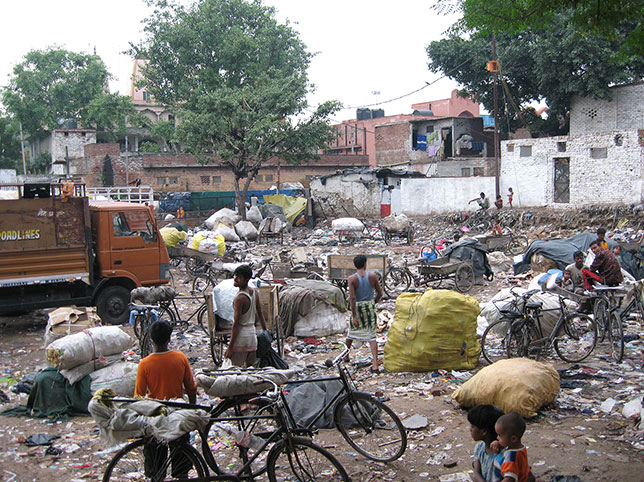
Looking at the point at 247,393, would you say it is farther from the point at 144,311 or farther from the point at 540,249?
the point at 540,249

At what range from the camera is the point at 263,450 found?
13.8 feet

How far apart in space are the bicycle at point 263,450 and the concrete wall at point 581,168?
2266cm

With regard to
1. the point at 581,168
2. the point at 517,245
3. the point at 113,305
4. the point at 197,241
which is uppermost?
A: the point at 581,168

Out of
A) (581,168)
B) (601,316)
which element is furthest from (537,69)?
(601,316)

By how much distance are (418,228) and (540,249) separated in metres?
12.9

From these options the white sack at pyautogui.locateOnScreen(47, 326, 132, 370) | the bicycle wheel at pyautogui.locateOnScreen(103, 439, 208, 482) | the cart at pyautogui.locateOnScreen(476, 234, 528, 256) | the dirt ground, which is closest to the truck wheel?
the dirt ground

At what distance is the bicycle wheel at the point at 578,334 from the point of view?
7535mm

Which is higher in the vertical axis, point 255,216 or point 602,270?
point 255,216

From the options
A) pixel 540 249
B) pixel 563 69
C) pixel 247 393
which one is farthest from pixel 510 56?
pixel 247 393

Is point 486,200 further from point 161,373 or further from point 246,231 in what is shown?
point 161,373

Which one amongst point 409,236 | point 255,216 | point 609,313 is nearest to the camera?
point 609,313

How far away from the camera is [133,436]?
12.4 ft

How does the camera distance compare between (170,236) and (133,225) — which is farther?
(170,236)

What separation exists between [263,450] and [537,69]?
93.6 feet
